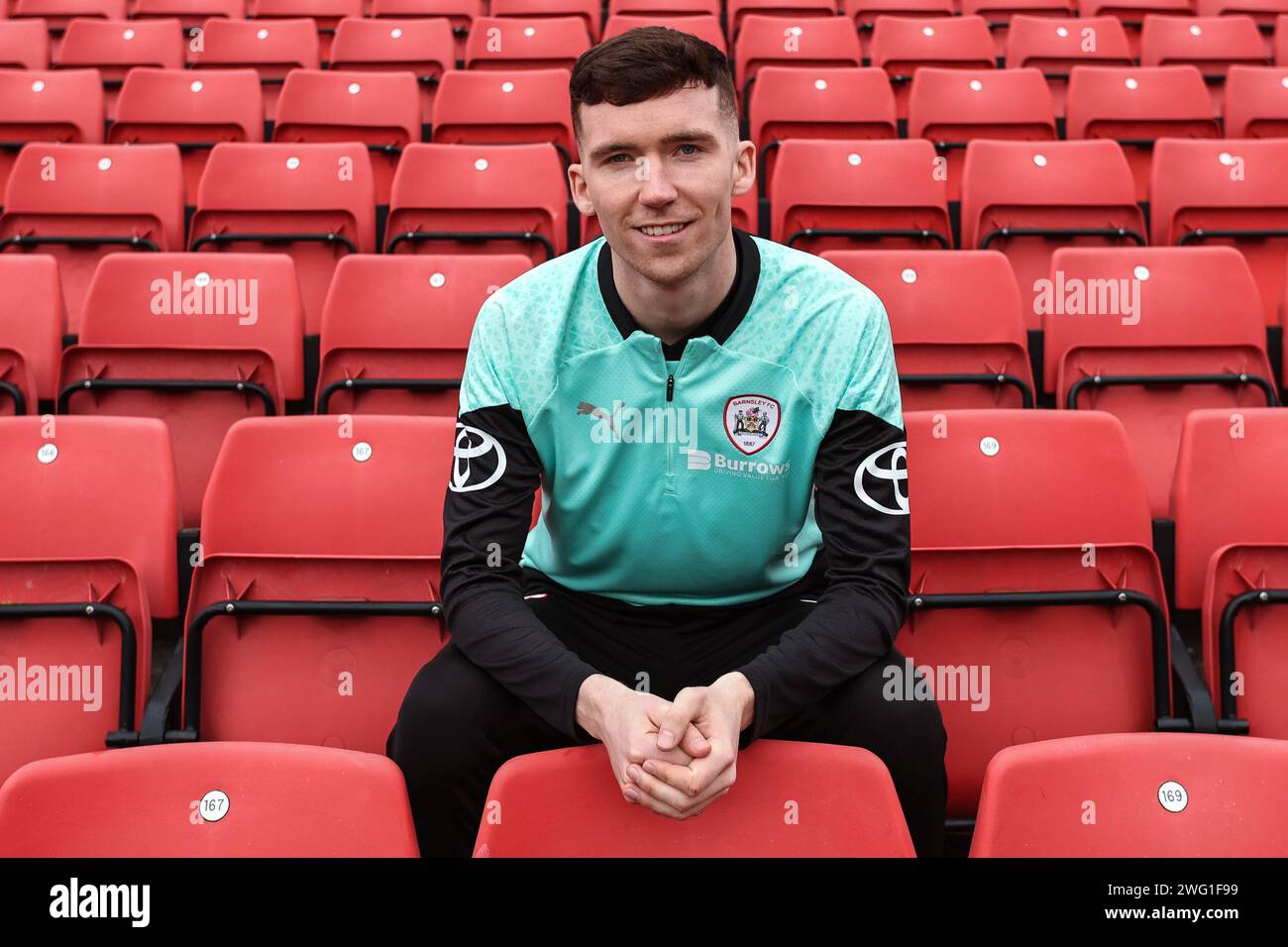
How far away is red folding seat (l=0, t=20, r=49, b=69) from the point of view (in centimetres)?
313

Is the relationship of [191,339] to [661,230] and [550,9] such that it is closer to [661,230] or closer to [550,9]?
[661,230]

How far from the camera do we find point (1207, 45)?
10.1ft

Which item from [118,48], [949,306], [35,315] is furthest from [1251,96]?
[118,48]

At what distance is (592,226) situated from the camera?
6.76ft

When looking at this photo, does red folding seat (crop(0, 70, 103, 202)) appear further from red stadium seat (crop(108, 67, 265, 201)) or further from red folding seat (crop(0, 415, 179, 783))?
red folding seat (crop(0, 415, 179, 783))

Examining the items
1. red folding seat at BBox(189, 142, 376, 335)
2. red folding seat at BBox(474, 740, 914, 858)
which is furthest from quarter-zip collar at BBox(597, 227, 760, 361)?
red folding seat at BBox(189, 142, 376, 335)

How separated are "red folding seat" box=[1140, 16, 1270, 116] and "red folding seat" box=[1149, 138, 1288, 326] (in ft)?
3.15

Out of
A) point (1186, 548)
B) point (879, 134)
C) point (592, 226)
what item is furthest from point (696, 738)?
point (879, 134)

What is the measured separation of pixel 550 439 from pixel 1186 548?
0.74m

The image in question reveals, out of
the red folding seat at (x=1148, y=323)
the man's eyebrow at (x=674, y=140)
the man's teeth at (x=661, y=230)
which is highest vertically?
the man's eyebrow at (x=674, y=140)

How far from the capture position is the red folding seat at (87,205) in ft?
6.72

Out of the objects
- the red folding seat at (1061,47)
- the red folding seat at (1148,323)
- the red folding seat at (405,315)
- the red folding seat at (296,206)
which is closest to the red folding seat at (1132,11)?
the red folding seat at (1061,47)

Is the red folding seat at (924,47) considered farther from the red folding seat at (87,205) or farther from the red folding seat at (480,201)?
the red folding seat at (87,205)

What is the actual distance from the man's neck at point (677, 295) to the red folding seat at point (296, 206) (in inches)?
45.7
